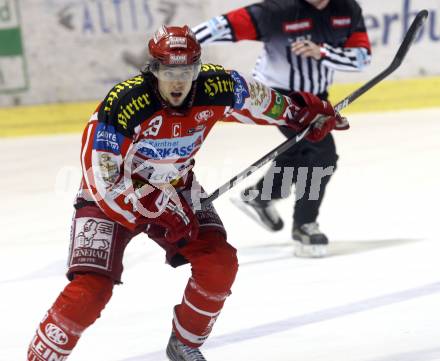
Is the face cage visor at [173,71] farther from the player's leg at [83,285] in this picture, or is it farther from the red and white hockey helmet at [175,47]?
the player's leg at [83,285]

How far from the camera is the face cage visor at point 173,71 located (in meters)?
3.03

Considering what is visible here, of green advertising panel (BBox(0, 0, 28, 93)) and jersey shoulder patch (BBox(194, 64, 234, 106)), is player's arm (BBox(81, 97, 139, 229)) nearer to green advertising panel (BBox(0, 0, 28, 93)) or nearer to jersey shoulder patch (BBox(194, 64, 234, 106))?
jersey shoulder patch (BBox(194, 64, 234, 106))

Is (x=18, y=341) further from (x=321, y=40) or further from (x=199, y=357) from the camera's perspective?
(x=321, y=40)

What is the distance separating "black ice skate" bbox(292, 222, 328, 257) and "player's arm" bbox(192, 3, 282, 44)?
35.5 inches

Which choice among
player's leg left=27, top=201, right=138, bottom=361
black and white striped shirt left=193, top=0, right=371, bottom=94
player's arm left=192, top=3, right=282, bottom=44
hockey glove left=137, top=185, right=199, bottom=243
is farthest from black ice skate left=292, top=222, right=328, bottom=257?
player's leg left=27, top=201, right=138, bottom=361

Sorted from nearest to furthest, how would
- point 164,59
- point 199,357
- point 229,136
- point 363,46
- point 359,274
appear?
point 164,59 < point 199,357 < point 359,274 < point 363,46 < point 229,136

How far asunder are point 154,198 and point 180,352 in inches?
19.8

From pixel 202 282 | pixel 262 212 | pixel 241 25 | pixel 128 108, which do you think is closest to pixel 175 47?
pixel 128 108

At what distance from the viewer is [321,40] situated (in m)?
4.82

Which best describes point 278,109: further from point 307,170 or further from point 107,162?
point 307,170

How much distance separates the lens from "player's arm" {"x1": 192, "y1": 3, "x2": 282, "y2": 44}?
15.6ft

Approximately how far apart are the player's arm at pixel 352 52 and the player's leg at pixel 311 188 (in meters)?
0.32

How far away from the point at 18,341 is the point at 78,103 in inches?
162

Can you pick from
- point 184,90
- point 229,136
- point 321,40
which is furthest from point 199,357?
point 229,136
